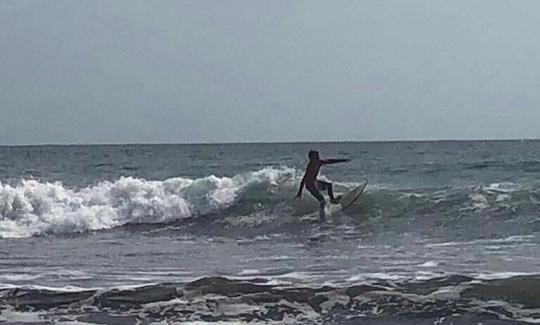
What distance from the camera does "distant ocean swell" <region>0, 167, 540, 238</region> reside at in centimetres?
2009

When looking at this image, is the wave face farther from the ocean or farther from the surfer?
the surfer

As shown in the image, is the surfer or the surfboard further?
the surfboard

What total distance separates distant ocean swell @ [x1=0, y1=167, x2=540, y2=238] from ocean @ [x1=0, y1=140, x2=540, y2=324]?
0.14 ft

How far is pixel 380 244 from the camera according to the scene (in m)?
15.7

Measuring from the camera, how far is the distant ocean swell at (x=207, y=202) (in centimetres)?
2009

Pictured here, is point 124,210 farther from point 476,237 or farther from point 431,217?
point 476,237

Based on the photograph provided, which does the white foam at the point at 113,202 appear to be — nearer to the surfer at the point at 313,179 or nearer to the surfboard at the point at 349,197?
the surfboard at the point at 349,197

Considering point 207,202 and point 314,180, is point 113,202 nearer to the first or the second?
point 207,202

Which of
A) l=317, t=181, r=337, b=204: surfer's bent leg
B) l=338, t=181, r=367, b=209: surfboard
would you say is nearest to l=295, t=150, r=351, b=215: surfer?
l=317, t=181, r=337, b=204: surfer's bent leg

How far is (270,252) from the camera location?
14.8 meters

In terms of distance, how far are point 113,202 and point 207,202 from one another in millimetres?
2198

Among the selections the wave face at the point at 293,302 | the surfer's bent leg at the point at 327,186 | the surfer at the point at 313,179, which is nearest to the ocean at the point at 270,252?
the wave face at the point at 293,302

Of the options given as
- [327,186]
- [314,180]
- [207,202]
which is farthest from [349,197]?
[207,202]

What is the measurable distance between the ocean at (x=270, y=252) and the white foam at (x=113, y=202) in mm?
43
